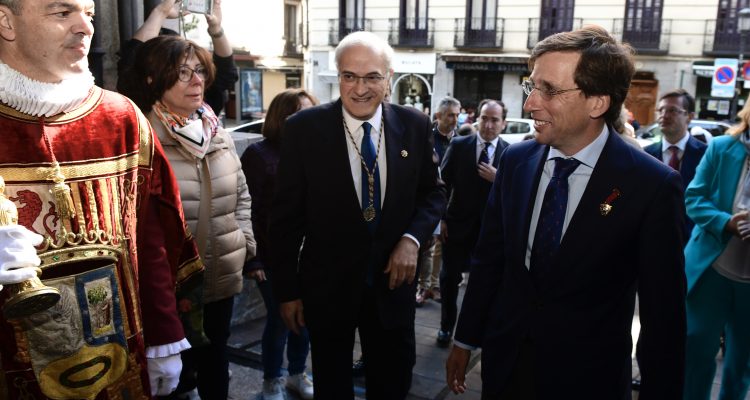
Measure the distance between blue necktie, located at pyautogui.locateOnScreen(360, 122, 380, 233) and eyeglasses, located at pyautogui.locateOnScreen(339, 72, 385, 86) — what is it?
184 mm

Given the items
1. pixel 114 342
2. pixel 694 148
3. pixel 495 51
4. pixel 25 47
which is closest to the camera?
pixel 25 47

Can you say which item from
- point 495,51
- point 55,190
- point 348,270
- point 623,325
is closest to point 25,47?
point 55,190

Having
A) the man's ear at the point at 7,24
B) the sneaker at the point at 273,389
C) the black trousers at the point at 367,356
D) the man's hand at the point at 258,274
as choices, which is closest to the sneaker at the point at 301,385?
the sneaker at the point at 273,389

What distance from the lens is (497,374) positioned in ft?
7.31

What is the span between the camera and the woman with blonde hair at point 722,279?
10.2ft

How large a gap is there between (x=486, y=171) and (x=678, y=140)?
1432 mm

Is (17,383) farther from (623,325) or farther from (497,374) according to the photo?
(623,325)

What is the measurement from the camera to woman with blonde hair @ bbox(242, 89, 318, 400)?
11.7 ft

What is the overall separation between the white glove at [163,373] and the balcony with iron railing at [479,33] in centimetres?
2293

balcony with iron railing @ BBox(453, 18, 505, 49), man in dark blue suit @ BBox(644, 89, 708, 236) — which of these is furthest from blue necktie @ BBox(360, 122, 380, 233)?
balcony with iron railing @ BBox(453, 18, 505, 49)

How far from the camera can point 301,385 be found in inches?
146

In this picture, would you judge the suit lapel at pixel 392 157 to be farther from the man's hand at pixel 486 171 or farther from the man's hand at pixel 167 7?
the man's hand at pixel 486 171

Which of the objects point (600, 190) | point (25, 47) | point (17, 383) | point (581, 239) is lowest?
point (17, 383)

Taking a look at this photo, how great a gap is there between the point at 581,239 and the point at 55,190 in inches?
64.7
